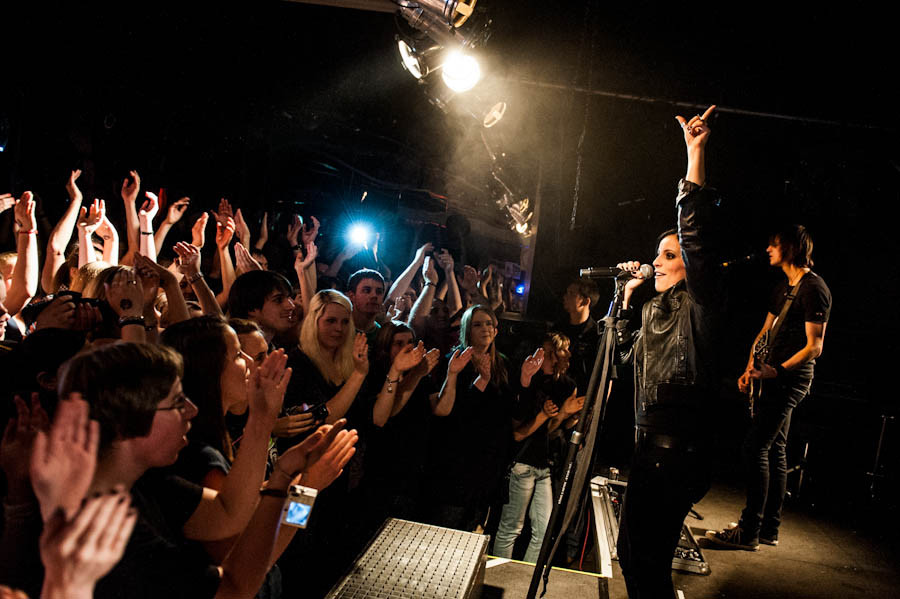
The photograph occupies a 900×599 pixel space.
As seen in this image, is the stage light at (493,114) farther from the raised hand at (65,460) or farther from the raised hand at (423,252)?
the raised hand at (65,460)

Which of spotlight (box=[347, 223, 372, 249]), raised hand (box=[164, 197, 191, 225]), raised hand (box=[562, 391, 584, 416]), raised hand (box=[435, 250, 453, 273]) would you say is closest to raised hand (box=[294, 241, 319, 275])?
raised hand (box=[164, 197, 191, 225])

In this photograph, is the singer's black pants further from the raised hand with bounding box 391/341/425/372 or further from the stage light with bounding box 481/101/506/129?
the stage light with bounding box 481/101/506/129

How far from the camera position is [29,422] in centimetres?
132

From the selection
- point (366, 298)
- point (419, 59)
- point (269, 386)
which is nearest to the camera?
point (269, 386)

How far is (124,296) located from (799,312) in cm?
414

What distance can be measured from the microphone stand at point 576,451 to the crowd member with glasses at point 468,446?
0.73m

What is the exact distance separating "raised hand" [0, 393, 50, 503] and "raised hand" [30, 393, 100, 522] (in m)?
0.29

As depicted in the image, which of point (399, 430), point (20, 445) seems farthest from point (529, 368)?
point (20, 445)

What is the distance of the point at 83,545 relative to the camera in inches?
33.8

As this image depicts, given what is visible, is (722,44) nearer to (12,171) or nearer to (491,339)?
(491,339)

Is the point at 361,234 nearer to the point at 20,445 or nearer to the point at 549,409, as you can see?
the point at 549,409

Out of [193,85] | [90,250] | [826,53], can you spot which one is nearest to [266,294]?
[90,250]

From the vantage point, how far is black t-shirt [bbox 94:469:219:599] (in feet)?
3.77

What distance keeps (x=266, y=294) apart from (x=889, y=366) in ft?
24.5
